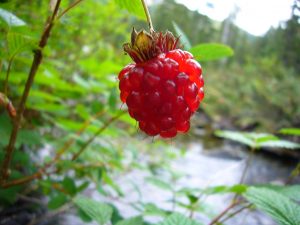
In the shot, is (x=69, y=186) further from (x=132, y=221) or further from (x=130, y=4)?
(x=130, y=4)

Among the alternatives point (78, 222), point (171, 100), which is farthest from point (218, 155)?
point (171, 100)

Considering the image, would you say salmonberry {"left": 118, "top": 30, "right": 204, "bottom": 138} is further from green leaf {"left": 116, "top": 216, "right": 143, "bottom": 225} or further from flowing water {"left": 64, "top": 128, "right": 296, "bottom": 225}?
flowing water {"left": 64, "top": 128, "right": 296, "bottom": 225}

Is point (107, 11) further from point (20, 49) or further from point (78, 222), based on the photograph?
point (20, 49)

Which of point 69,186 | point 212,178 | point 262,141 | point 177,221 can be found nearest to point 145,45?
point 177,221

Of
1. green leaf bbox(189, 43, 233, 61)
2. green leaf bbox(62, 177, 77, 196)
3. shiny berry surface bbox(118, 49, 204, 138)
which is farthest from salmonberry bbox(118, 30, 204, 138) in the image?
green leaf bbox(62, 177, 77, 196)

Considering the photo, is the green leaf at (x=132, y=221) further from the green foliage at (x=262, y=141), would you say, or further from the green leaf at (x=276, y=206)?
the green foliage at (x=262, y=141)

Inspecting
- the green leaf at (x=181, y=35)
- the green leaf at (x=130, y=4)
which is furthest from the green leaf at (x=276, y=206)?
the green leaf at (x=130, y=4)
